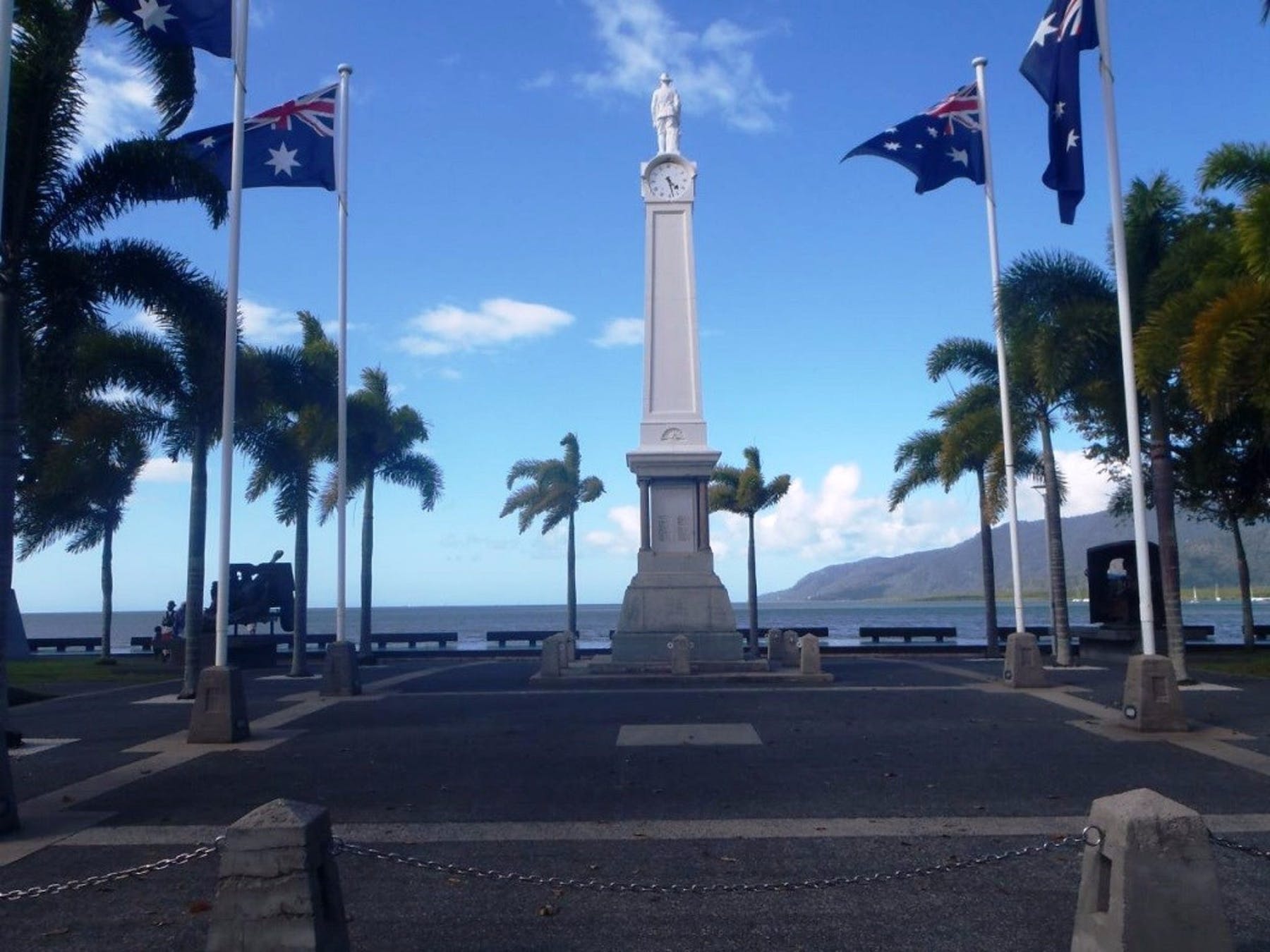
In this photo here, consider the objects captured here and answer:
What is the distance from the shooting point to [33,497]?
31.5 meters

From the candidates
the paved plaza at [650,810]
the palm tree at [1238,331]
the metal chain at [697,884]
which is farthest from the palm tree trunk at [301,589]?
the metal chain at [697,884]

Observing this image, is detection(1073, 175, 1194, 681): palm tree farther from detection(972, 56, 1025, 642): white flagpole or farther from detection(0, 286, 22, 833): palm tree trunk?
detection(0, 286, 22, 833): palm tree trunk

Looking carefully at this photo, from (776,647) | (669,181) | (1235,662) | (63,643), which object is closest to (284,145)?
(669,181)

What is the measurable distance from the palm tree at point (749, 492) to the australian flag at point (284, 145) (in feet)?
90.3

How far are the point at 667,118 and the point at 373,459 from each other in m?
13.4

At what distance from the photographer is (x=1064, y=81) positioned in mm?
15984

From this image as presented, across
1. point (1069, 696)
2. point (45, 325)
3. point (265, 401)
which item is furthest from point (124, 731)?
point (1069, 696)

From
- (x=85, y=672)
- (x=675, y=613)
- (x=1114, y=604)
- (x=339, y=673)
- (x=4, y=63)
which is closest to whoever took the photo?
(x=4, y=63)

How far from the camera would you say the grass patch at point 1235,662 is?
936 inches

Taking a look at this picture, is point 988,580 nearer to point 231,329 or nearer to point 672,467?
point 672,467

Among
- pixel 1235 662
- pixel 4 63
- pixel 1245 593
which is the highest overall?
pixel 4 63

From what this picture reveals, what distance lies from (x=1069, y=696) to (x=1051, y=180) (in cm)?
802

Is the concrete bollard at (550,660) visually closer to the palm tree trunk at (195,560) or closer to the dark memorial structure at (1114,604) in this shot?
the palm tree trunk at (195,560)

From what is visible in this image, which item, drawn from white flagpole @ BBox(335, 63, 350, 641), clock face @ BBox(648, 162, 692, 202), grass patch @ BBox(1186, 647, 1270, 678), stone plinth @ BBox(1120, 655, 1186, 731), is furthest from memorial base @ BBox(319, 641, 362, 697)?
grass patch @ BBox(1186, 647, 1270, 678)
